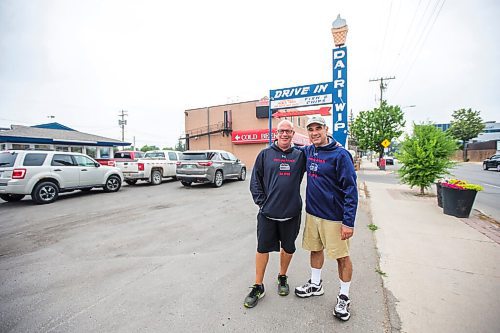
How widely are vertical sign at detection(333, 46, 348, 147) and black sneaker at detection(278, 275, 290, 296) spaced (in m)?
7.71

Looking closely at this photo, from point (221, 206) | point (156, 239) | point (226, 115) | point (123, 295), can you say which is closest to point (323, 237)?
point (123, 295)

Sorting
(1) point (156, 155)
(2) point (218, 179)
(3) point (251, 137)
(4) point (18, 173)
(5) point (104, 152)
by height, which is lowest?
(2) point (218, 179)

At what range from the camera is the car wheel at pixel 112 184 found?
9494 millimetres

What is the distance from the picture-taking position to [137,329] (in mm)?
2094

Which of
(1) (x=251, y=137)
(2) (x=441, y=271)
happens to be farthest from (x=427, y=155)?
(1) (x=251, y=137)

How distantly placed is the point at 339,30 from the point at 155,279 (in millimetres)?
10256

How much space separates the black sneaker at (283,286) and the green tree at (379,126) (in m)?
27.0

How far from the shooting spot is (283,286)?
8.64 feet

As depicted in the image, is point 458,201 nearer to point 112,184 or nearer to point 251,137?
point 112,184

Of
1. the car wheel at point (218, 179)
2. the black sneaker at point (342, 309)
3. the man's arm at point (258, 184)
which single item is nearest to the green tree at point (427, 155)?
the car wheel at point (218, 179)

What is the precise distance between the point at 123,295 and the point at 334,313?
227 cm

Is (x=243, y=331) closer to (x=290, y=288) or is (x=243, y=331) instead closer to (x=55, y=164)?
(x=290, y=288)

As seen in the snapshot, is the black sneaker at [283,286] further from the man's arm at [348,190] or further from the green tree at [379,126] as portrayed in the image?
the green tree at [379,126]

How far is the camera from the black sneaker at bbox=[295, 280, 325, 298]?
2.54m
